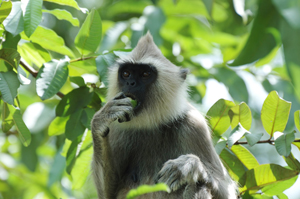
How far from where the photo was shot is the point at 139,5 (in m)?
7.10

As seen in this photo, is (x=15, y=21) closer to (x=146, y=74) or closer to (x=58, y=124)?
(x=58, y=124)

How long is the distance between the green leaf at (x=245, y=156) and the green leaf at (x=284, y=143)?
563 mm

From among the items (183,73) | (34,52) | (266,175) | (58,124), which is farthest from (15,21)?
(266,175)

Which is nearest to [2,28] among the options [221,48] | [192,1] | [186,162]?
[186,162]

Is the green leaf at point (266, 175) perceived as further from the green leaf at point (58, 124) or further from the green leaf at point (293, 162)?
the green leaf at point (58, 124)

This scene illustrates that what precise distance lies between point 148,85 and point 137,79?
191mm

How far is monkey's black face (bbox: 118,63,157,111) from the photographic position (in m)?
4.62

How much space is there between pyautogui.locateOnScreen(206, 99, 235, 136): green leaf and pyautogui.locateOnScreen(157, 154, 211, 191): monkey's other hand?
24.2 inches

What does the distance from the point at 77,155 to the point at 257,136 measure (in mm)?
2373

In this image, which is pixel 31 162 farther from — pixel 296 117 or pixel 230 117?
pixel 296 117

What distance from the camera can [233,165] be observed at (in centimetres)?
443

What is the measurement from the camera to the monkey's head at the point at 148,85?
4.77m

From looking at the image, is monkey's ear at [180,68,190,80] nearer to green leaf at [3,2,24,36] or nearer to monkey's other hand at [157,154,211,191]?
monkey's other hand at [157,154,211,191]

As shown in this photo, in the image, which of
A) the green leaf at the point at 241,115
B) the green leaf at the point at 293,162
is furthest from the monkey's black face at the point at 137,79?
the green leaf at the point at 293,162
